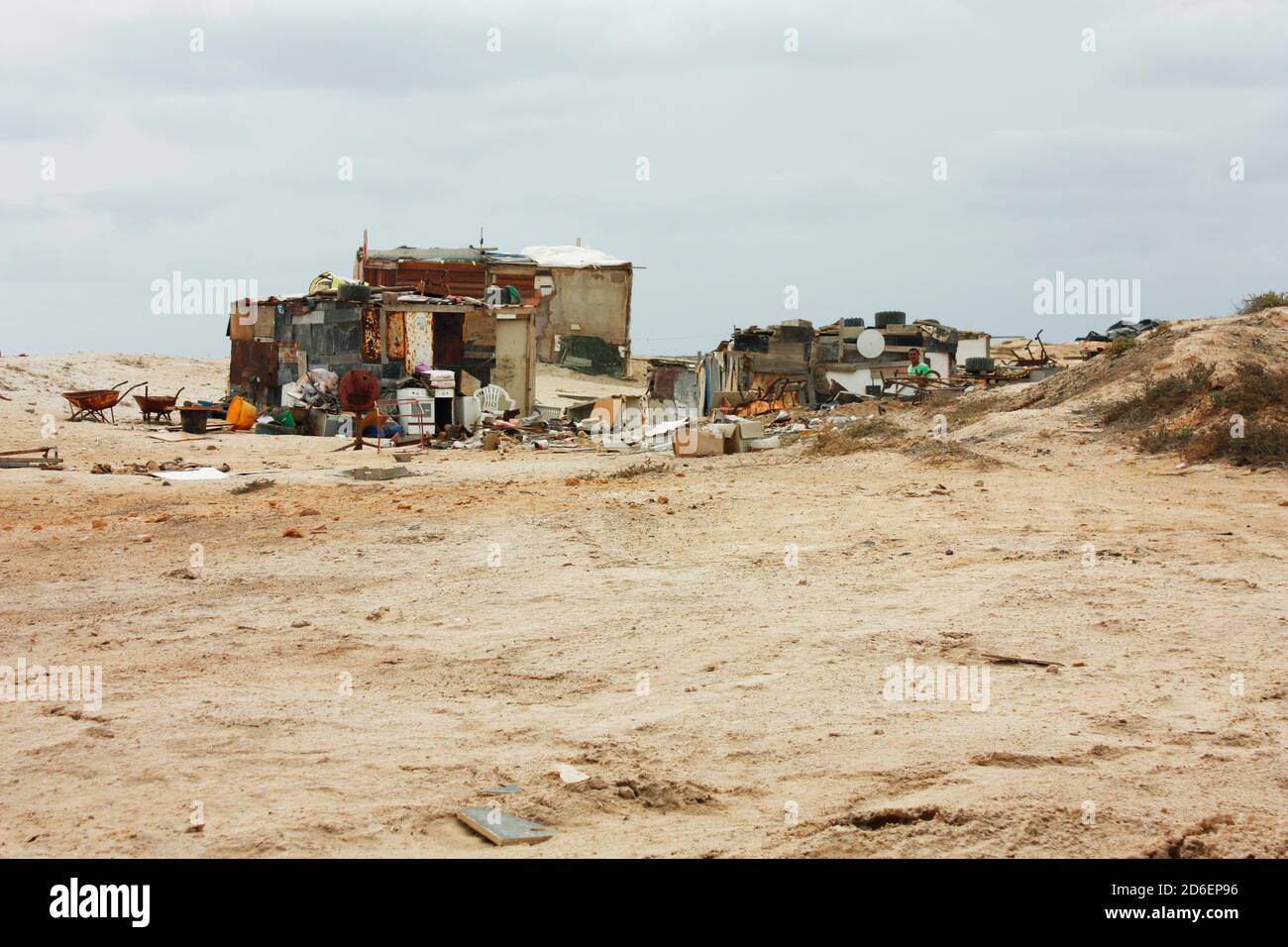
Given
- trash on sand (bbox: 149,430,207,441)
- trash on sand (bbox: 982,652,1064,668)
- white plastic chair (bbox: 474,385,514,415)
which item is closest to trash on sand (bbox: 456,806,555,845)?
trash on sand (bbox: 982,652,1064,668)

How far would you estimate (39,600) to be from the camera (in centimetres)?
940

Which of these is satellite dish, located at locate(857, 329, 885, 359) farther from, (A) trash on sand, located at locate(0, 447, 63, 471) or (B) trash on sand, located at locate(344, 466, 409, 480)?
(A) trash on sand, located at locate(0, 447, 63, 471)

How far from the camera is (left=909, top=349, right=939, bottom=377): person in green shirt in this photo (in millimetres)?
26747

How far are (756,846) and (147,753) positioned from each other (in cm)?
288

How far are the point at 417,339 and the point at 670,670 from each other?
2043 cm

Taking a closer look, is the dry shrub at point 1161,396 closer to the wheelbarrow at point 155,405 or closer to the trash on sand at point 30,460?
the trash on sand at point 30,460

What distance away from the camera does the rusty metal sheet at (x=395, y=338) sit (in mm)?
26578

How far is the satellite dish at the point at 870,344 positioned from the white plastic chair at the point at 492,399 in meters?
8.11

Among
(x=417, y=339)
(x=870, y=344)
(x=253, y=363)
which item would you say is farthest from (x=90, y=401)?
(x=870, y=344)

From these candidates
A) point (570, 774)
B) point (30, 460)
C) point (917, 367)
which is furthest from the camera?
point (917, 367)

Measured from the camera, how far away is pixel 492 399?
27.1 m

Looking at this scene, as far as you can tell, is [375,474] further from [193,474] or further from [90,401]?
[90,401]

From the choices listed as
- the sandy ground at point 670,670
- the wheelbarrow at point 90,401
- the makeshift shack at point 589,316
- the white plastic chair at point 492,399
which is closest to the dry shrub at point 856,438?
the sandy ground at point 670,670
